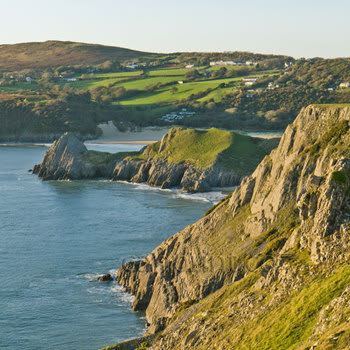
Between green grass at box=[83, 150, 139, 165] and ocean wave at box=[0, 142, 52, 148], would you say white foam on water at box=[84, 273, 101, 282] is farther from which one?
ocean wave at box=[0, 142, 52, 148]

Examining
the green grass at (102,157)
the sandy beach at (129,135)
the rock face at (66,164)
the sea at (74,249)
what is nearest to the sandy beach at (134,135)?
the sandy beach at (129,135)

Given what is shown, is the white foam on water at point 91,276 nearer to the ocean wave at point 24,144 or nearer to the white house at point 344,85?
the ocean wave at point 24,144

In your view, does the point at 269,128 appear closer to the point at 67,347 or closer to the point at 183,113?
the point at 183,113

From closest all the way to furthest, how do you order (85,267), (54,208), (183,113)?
1. (85,267)
2. (54,208)
3. (183,113)

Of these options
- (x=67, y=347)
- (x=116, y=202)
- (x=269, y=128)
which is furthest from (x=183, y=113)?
(x=67, y=347)

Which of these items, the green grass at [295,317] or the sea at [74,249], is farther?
the sea at [74,249]

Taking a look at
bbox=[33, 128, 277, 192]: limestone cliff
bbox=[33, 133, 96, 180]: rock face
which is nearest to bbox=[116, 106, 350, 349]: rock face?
bbox=[33, 128, 277, 192]: limestone cliff
